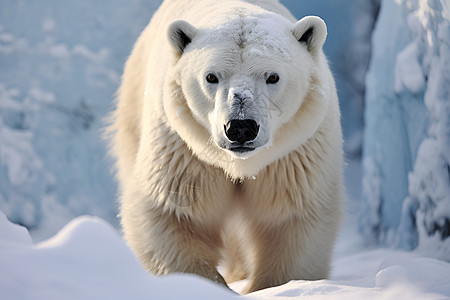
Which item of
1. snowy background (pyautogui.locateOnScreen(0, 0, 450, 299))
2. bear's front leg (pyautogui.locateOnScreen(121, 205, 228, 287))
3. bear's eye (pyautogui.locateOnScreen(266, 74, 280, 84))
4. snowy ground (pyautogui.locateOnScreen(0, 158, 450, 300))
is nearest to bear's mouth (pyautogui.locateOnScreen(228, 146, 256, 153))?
bear's eye (pyautogui.locateOnScreen(266, 74, 280, 84))

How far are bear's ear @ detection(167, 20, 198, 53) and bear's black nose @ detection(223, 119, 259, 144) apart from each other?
64cm

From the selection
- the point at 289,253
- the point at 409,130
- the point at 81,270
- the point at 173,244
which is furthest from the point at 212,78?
the point at 409,130

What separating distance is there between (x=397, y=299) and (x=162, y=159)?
5.32 feet

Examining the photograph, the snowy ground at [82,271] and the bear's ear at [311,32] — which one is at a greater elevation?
the bear's ear at [311,32]

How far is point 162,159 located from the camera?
3303 millimetres

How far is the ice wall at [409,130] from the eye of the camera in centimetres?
408

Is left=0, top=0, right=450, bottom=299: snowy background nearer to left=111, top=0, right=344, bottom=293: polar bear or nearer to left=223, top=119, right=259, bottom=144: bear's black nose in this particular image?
left=111, top=0, right=344, bottom=293: polar bear

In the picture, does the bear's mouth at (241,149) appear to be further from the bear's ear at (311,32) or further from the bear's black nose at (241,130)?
the bear's ear at (311,32)

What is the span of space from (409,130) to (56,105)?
3723mm

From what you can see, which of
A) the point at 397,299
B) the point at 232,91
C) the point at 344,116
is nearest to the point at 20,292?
the point at 397,299

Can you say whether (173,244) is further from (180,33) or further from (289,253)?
(180,33)

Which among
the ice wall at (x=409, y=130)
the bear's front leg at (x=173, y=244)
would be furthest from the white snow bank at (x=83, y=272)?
the ice wall at (x=409, y=130)

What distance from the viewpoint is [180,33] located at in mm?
3104

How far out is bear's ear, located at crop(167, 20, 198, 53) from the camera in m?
3.05
